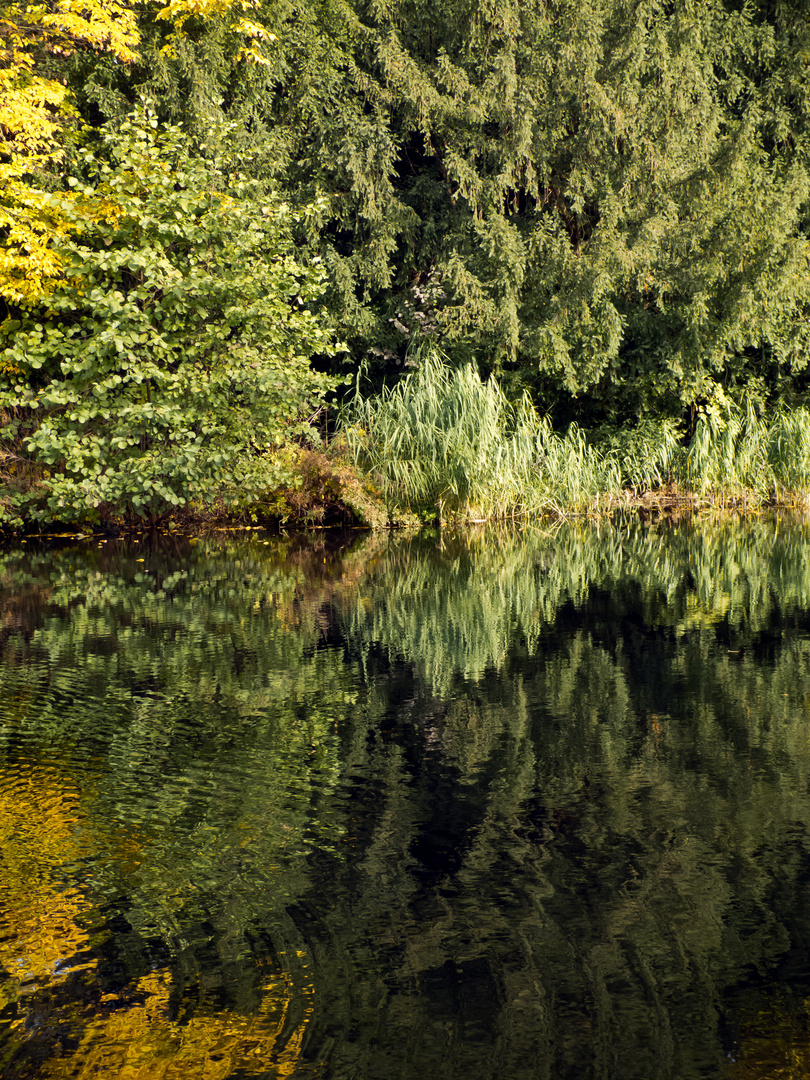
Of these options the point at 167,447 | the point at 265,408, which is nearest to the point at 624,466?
the point at 265,408

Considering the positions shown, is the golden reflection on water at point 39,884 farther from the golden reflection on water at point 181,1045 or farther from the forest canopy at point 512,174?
the forest canopy at point 512,174

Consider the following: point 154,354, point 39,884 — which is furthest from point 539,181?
point 39,884

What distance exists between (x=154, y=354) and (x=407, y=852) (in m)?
12.7

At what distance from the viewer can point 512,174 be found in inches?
823

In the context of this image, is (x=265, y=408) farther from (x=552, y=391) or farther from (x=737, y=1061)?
(x=737, y=1061)

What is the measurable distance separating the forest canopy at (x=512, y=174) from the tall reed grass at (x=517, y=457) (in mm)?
1494

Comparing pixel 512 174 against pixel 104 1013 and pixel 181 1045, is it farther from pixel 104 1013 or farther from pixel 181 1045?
pixel 181 1045

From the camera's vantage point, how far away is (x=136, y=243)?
1526 cm

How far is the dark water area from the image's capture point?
2420 millimetres

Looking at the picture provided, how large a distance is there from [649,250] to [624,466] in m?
4.01

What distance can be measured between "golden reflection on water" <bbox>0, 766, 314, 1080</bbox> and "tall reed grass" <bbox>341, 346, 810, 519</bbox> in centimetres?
1412

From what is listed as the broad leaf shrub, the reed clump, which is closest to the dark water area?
the broad leaf shrub

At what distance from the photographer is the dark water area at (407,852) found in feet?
7.94

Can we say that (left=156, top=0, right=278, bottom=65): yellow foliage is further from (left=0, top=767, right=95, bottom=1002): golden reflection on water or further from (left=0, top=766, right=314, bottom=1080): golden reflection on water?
(left=0, top=766, right=314, bottom=1080): golden reflection on water
